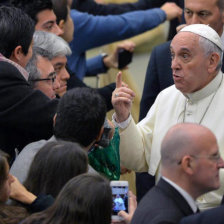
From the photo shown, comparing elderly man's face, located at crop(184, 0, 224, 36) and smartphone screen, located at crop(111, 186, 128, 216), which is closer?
smartphone screen, located at crop(111, 186, 128, 216)

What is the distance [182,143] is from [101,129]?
0.75 meters

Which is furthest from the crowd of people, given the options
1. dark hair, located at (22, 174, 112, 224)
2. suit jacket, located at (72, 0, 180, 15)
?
suit jacket, located at (72, 0, 180, 15)

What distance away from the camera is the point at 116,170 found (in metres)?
4.65

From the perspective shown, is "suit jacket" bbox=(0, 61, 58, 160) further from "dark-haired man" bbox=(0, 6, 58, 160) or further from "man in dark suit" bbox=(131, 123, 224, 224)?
"man in dark suit" bbox=(131, 123, 224, 224)

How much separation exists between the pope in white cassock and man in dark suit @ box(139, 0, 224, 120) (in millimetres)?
→ 682

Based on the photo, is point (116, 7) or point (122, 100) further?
point (116, 7)

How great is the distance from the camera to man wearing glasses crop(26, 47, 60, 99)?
5.25m

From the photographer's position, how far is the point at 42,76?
5.25 meters

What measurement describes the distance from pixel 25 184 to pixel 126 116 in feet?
2.96

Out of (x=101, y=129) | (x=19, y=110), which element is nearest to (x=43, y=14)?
(x=19, y=110)

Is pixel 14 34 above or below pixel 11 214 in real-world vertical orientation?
above

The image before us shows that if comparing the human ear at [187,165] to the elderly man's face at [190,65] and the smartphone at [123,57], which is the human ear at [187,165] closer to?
the elderly man's face at [190,65]

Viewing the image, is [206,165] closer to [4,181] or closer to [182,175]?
[182,175]

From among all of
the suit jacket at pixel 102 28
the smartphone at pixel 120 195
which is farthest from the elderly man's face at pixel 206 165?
the suit jacket at pixel 102 28
